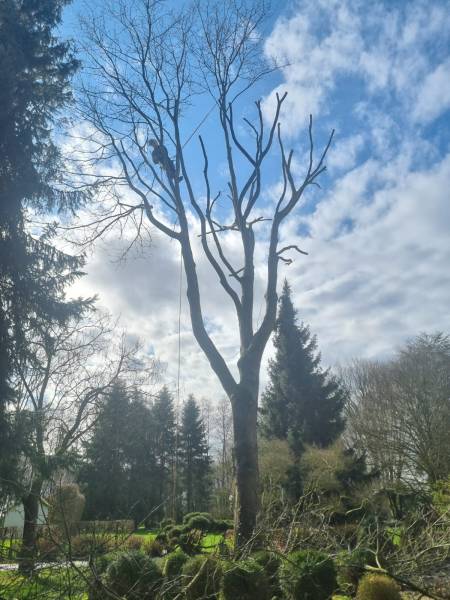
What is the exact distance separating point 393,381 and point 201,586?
19.6 metres

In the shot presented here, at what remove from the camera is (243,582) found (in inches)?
199

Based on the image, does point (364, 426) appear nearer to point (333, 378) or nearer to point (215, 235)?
point (333, 378)

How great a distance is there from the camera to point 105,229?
391 inches

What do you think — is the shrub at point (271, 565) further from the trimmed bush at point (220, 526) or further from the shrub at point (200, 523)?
the trimmed bush at point (220, 526)

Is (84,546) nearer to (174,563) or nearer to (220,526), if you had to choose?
(174,563)

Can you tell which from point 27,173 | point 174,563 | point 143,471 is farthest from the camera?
point 143,471

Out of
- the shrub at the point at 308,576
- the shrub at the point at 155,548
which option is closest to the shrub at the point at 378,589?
the shrub at the point at 308,576

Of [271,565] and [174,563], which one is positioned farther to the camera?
[174,563]

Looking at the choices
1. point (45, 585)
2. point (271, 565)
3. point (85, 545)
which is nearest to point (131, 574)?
point (271, 565)

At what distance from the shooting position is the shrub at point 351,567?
5555mm

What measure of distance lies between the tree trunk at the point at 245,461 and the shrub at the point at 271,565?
2.13 feet

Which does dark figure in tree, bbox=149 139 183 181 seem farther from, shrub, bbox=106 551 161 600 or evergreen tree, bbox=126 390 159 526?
evergreen tree, bbox=126 390 159 526

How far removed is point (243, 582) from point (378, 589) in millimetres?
1718

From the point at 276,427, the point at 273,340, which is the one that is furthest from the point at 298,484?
the point at 273,340
